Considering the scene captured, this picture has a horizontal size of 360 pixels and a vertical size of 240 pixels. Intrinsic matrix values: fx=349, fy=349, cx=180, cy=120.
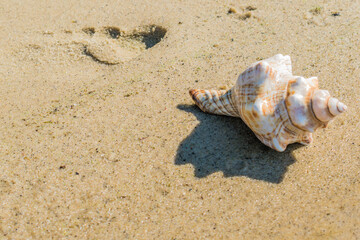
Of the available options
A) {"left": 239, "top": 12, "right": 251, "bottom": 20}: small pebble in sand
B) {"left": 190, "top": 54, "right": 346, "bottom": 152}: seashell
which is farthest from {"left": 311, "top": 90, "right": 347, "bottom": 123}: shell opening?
{"left": 239, "top": 12, "right": 251, "bottom": 20}: small pebble in sand

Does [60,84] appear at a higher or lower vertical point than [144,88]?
lower

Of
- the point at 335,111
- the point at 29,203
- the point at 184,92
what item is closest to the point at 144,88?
the point at 184,92

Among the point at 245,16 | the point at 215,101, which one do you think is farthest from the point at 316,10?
the point at 215,101

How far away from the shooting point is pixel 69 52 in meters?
4.37

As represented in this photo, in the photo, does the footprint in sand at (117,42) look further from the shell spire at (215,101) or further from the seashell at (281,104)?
the seashell at (281,104)

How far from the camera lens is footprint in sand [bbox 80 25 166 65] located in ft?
14.1

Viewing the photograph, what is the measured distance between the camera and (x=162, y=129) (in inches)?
128

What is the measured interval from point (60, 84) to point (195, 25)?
72.0 inches

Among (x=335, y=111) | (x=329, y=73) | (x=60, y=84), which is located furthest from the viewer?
(x=60, y=84)

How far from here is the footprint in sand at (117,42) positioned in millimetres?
4293

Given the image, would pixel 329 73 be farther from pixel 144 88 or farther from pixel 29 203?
pixel 29 203

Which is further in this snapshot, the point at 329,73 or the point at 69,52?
the point at 69,52

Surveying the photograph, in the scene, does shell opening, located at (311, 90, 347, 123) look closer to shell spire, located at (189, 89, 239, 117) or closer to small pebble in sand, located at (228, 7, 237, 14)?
shell spire, located at (189, 89, 239, 117)

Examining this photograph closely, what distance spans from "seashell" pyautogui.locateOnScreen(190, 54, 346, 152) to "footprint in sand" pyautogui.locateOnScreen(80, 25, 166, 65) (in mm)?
1859
